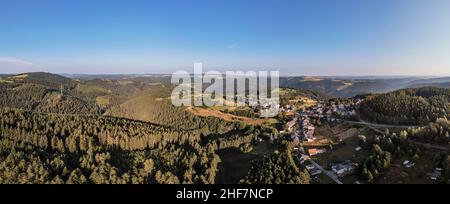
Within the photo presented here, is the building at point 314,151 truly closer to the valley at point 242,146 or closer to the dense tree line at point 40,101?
the valley at point 242,146

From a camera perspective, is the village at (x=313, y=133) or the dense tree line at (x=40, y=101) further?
the dense tree line at (x=40, y=101)

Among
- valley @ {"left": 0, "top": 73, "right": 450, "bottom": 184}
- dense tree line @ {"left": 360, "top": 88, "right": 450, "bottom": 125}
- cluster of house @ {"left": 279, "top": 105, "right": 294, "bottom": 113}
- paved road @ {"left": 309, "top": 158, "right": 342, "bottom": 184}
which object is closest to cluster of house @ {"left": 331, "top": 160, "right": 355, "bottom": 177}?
valley @ {"left": 0, "top": 73, "right": 450, "bottom": 184}

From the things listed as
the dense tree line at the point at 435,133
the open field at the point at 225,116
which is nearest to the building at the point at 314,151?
the dense tree line at the point at 435,133

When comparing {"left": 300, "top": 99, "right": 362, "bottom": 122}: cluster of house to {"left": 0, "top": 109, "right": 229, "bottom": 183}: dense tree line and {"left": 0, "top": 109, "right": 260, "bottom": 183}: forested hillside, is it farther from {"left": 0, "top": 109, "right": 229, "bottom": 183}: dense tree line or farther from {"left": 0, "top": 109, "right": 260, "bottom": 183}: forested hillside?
{"left": 0, "top": 109, "right": 229, "bottom": 183}: dense tree line
